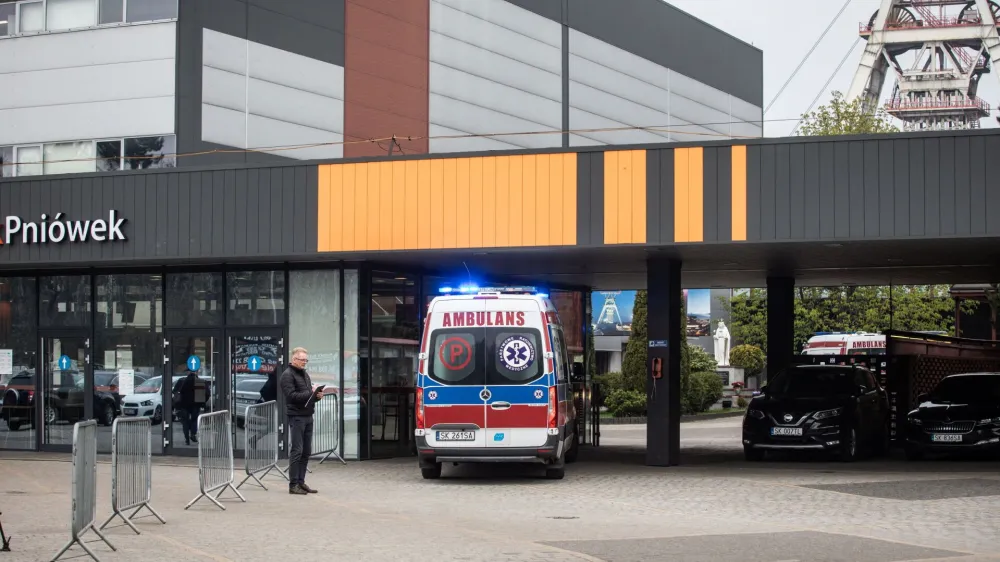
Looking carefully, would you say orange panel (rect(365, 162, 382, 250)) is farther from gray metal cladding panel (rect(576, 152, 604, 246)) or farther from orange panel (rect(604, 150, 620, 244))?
orange panel (rect(604, 150, 620, 244))

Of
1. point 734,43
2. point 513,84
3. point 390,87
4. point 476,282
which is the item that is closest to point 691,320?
point 734,43

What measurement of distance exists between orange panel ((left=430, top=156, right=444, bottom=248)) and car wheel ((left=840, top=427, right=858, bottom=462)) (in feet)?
24.8

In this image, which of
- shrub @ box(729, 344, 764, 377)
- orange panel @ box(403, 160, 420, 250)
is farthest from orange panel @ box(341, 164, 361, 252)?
shrub @ box(729, 344, 764, 377)

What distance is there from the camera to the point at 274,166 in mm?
19984

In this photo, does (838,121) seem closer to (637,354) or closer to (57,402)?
(637,354)

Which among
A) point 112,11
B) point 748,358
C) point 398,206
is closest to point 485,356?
point 398,206

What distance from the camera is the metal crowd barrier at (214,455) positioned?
46.5ft

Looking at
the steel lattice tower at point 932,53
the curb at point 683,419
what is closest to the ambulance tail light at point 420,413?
the curb at point 683,419

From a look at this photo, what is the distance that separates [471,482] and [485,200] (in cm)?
410

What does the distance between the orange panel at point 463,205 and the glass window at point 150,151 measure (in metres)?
8.19

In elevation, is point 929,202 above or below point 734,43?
below

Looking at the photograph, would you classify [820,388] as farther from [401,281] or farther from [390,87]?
[390,87]

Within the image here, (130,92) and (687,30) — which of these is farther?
(687,30)

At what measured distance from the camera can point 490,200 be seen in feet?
61.8
